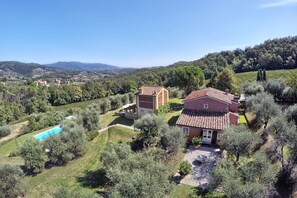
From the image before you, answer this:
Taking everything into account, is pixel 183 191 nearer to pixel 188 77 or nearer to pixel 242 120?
pixel 242 120

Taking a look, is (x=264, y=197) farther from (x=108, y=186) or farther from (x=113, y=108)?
(x=113, y=108)

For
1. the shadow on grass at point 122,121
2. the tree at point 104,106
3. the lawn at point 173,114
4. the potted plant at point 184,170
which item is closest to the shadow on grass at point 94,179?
the potted plant at point 184,170

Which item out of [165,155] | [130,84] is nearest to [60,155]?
[165,155]

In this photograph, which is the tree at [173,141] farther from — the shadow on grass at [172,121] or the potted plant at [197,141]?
the shadow on grass at [172,121]

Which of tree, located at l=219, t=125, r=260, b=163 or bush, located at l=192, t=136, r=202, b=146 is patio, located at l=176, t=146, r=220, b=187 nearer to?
bush, located at l=192, t=136, r=202, b=146

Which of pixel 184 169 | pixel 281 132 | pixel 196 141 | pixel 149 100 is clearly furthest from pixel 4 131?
pixel 281 132

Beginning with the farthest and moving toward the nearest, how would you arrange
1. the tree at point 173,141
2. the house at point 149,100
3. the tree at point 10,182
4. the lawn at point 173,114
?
the house at point 149,100, the lawn at point 173,114, the tree at point 173,141, the tree at point 10,182

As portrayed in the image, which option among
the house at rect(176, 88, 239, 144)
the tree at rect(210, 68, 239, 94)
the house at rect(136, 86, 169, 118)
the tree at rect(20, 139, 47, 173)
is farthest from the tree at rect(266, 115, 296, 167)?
the tree at rect(210, 68, 239, 94)
